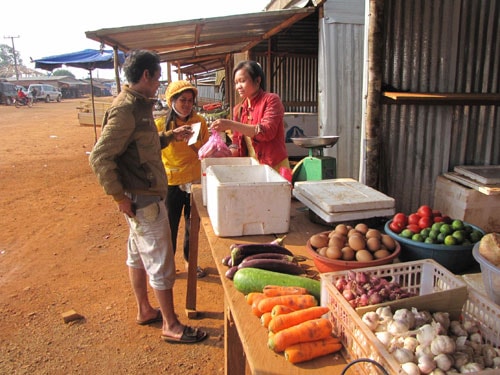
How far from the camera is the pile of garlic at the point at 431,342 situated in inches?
46.7

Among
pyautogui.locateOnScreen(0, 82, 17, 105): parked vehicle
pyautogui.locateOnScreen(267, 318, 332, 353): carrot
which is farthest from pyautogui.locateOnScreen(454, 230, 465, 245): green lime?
pyautogui.locateOnScreen(0, 82, 17, 105): parked vehicle

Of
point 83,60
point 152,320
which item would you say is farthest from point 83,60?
point 152,320

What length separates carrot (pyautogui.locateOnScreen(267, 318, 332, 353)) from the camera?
4.70ft

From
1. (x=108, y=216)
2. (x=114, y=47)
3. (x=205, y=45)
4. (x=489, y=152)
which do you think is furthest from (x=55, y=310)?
(x=205, y=45)

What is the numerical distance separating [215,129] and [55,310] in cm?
246

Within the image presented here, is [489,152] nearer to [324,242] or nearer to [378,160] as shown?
[378,160]

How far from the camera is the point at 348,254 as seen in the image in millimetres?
1921

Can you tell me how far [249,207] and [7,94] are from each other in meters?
45.1

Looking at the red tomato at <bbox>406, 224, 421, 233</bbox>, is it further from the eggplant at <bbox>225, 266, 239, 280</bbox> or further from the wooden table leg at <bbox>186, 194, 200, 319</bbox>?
the wooden table leg at <bbox>186, 194, 200, 319</bbox>

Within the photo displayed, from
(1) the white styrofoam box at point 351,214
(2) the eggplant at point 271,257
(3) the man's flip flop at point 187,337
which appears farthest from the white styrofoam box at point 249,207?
(3) the man's flip flop at point 187,337

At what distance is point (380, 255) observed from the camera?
190cm

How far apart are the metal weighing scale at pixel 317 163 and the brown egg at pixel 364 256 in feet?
5.32

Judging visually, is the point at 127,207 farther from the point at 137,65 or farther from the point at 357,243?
the point at 357,243

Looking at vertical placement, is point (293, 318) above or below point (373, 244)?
below
